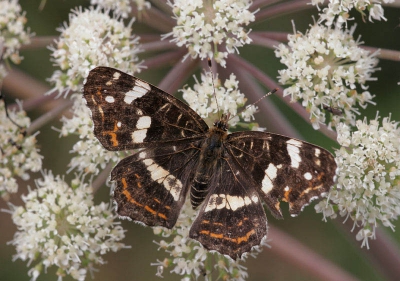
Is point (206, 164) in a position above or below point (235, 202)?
above

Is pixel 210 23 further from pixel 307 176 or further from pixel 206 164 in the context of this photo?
pixel 307 176

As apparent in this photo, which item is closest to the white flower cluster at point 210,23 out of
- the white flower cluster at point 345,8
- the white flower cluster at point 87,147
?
the white flower cluster at point 345,8

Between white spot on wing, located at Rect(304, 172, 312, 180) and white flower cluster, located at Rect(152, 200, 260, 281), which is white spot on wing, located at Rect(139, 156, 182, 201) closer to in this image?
white flower cluster, located at Rect(152, 200, 260, 281)

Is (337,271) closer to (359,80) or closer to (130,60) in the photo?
(359,80)

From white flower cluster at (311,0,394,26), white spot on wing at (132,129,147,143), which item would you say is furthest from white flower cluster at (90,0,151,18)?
white flower cluster at (311,0,394,26)

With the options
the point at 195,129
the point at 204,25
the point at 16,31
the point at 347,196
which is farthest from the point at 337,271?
the point at 16,31

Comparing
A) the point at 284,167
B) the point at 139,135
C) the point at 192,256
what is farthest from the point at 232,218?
the point at 139,135

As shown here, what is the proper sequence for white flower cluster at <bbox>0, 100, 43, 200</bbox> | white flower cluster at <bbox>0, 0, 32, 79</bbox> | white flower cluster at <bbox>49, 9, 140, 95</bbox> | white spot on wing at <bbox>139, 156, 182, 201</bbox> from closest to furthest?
white spot on wing at <bbox>139, 156, 182, 201</bbox> < white flower cluster at <bbox>49, 9, 140, 95</bbox> < white flower cluster at <bbox>0, 100, 43, 200</bbox> < white flower cluster at <bbox>0, 0, 32, 79</bbox>
